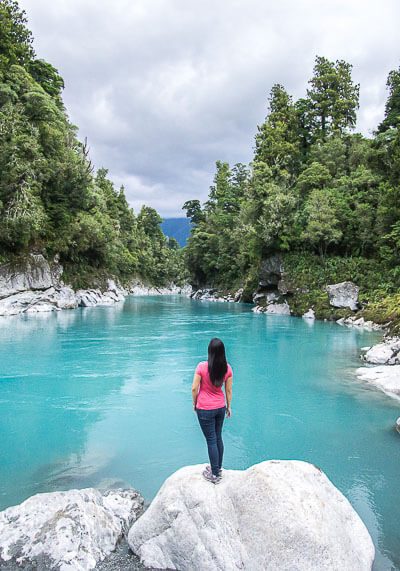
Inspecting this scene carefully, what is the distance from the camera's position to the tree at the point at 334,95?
157 feet

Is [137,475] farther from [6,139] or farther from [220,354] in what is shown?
[6,139]

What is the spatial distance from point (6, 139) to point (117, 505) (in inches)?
1365

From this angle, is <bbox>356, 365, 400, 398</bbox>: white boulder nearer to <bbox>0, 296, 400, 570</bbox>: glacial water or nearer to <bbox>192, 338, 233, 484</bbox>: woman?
<bbox>0, 296, 400, 570</bbox>: glacial water

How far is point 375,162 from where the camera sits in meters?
37.4

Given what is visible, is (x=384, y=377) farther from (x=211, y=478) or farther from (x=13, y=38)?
(x=13, y=38)

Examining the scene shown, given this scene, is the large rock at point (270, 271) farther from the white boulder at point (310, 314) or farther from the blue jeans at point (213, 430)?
the blue jeans at point (213, 430)

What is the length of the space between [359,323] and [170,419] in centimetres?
2181

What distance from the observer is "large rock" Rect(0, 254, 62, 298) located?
3272 centimetres

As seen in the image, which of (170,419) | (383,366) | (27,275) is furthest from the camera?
(27,275)

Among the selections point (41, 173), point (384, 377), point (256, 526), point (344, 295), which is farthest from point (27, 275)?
point (256, 526)

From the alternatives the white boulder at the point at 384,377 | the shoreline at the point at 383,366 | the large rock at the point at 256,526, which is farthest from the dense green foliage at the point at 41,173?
the large rock at the point at 256,526

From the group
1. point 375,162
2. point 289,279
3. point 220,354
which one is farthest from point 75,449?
point 375,162

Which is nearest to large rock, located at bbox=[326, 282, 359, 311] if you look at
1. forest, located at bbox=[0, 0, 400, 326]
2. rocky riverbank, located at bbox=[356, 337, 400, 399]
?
forest, located at bbox=[0, 0, 400, 326]

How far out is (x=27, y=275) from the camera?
34469 millimetres
